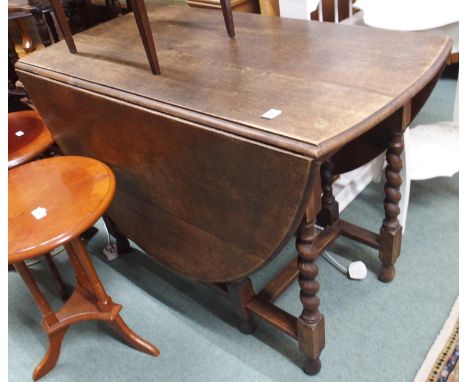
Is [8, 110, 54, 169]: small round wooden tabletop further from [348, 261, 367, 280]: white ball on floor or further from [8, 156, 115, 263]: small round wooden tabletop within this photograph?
[348, 261, 367, 280]: white ball on floor

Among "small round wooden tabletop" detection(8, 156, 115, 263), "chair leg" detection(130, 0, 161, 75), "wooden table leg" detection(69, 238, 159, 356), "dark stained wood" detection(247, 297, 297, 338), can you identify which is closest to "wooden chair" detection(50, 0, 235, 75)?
"chair leg" detection(130, 0, 161, 75)

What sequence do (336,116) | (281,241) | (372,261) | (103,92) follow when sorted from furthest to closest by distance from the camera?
(372,261), (103,92), (281,241), (336,116)

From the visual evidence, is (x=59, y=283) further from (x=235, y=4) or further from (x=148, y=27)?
(x=235, y=4)

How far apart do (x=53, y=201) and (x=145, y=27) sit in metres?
0.52

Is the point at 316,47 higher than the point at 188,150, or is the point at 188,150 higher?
the point at 316,47

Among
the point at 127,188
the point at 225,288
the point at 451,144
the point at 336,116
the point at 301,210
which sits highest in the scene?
the point at 336,116

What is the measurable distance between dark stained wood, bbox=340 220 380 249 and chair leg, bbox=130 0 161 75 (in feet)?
2.86

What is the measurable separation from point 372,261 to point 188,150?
0.91 metres

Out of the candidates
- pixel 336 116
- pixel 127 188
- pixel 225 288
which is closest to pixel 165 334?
pixel 225 288

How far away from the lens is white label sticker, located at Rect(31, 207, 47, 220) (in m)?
1.16

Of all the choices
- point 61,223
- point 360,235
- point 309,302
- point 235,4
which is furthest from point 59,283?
point 235,4

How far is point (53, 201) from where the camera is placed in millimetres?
1215

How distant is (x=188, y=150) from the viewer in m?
1.08
